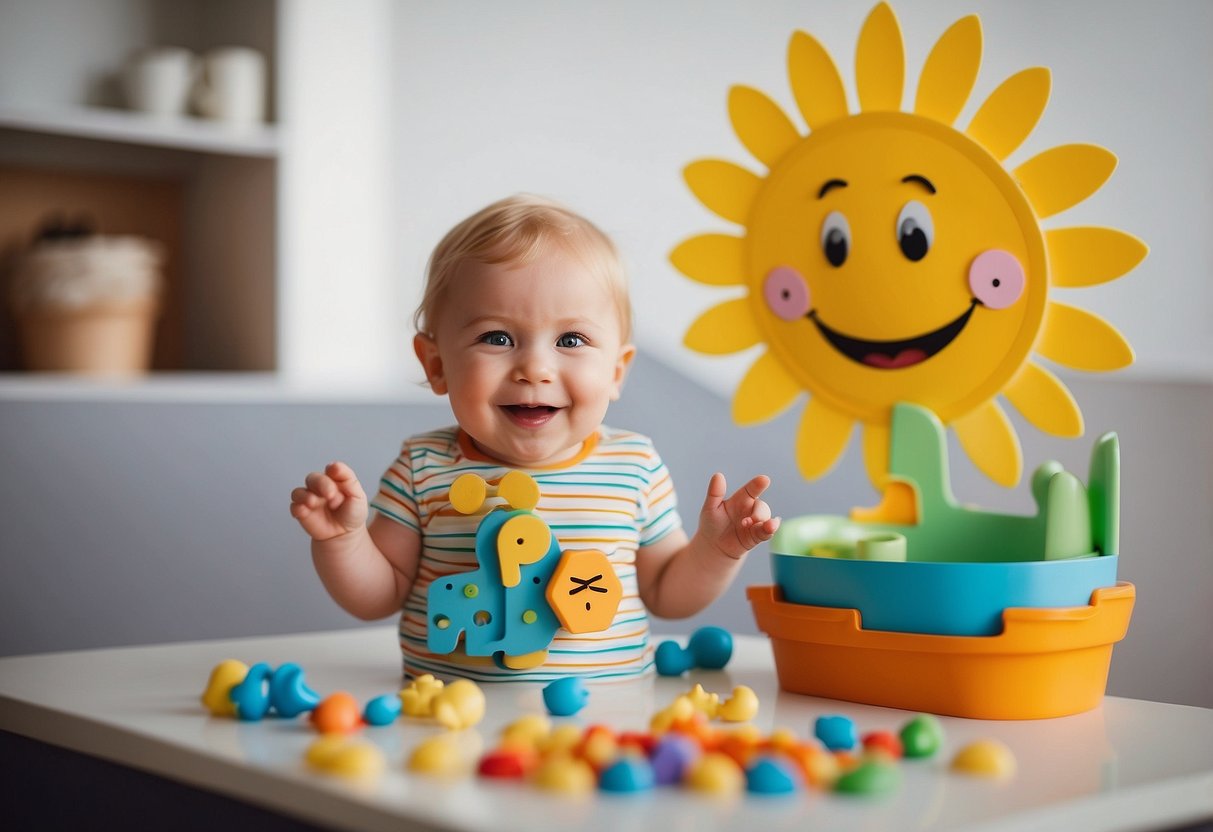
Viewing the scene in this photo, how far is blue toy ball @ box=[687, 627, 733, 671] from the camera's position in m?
1.02

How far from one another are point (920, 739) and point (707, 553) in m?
0.31

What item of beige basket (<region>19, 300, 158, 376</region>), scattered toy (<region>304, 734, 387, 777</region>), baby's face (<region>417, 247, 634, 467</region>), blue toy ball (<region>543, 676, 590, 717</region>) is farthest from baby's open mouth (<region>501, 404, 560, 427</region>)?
beige basket (<region>19, 300, 158, 376</region>)

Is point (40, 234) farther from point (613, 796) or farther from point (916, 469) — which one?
point (613, 796)

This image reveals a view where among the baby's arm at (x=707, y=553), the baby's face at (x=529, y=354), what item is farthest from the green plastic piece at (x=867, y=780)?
the baby's face at (x=529, y=354)

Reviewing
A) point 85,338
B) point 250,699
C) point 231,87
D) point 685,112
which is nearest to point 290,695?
point 250,699

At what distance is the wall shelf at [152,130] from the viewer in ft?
5.42

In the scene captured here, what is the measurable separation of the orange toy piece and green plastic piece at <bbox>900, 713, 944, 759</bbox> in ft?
0.99

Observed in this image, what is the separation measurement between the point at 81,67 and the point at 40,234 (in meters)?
0.26

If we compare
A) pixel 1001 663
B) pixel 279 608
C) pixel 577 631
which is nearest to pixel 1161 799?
pixel 1001 663

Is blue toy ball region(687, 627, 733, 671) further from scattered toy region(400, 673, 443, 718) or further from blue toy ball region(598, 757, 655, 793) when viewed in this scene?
blue toy ball region(598, 757, 655, 793)

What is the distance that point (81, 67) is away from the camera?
1.84 m

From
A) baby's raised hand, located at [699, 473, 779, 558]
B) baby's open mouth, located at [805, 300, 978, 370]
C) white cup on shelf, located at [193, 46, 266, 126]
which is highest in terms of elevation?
white cup on shelf, located at [193, 46, 266, 126]

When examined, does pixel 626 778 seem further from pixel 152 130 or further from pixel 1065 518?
pixel 152 130

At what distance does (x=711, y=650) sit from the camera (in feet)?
3.34
